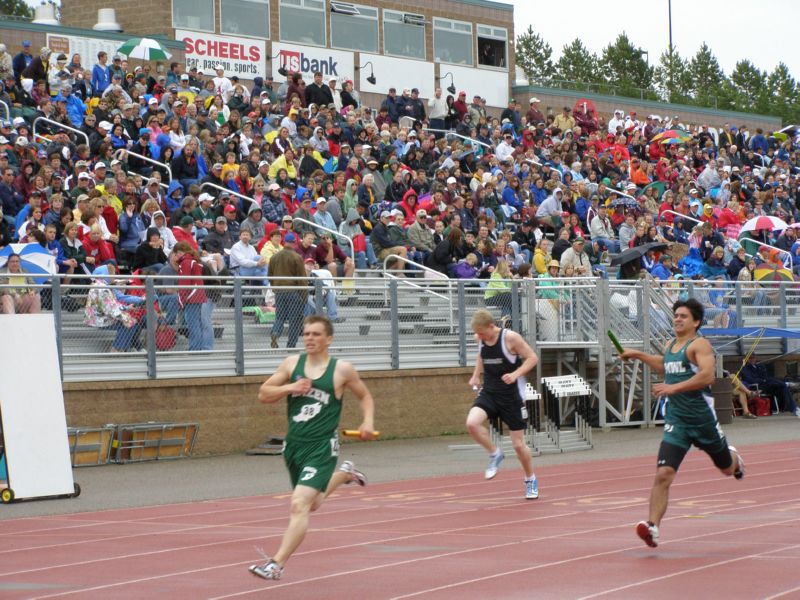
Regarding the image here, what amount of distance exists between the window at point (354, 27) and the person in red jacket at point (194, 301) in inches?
794

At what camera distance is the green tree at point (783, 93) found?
105 m

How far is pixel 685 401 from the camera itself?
10664mm

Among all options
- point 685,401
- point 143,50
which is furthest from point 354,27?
point 685,401

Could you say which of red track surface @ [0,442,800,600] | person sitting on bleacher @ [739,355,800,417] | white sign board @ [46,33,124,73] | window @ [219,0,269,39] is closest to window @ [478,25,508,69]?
window @ [219,0,269,39]

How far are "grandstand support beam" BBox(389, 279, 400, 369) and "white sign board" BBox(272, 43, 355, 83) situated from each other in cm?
1584

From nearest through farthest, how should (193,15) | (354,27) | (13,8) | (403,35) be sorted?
(193,15) < (354,27) < (403,35) < (13,8)

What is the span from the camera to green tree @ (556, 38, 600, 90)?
119 m

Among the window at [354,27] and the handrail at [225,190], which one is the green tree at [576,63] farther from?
the handrail at [225,190]

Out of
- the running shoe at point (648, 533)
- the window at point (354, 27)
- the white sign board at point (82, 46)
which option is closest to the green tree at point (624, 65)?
the window at point (354, 27)

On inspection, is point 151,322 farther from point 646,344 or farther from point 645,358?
point 645,358

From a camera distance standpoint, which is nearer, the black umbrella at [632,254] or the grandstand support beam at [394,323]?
the grandstand support beam at [394,323]

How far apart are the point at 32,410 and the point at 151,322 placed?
4.01m

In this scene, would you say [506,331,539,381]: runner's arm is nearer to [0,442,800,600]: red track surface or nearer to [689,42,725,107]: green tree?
[0,442,800,600]: red track surface

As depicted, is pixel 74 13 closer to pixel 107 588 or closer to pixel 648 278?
pixel 648 278
